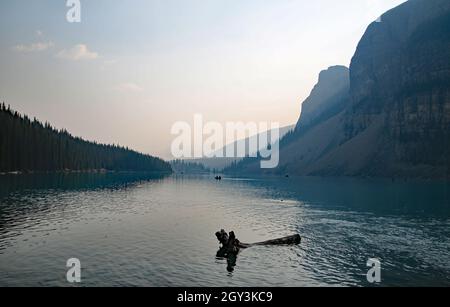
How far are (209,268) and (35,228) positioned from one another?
30.0 meters

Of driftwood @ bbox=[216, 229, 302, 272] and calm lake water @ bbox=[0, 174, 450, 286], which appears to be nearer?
calm lake water @ bbox=[0, 174, 450, 286]

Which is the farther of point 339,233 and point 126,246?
point 339,233

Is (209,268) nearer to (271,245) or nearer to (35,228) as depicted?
(271,245)

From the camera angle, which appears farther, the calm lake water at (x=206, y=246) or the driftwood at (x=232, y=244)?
the driftwood at (x=232, y=244)

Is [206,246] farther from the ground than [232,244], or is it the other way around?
[232,244]

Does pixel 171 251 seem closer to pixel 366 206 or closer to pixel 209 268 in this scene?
pixel 209 268

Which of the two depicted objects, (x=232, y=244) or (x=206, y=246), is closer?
(x=232, y=244)

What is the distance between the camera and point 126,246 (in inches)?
1660
